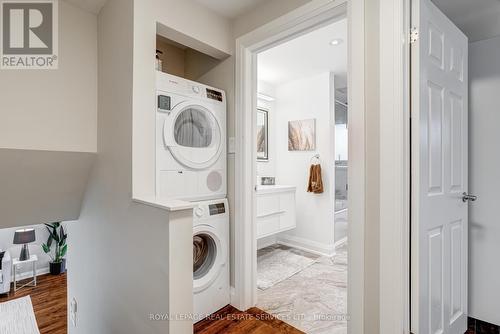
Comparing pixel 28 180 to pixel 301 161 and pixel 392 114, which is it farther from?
pixel 301 161

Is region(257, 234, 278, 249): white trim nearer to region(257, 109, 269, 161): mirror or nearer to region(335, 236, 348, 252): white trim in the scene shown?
region(335, 236, 348, 252): white trim

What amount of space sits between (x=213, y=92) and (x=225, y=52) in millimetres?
361

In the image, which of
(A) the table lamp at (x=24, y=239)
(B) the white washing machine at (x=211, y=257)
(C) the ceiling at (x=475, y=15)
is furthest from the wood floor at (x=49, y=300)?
(C) the ceiling at (x=475, y=15)

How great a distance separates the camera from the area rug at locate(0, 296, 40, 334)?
277 centimetres

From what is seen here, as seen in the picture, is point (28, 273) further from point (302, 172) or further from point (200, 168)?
point (302, 172)

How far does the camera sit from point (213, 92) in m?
2.01

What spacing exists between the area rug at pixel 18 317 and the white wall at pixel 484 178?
421 cm

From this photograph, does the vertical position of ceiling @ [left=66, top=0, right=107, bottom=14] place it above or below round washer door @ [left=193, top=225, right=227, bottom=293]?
above

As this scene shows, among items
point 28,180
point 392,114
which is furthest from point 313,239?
point 28,180

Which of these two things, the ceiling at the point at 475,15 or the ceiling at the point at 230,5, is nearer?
the ceiling at the point at 475,15

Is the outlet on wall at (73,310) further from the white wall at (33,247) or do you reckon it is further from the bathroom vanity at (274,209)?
the white wall at (33,247)

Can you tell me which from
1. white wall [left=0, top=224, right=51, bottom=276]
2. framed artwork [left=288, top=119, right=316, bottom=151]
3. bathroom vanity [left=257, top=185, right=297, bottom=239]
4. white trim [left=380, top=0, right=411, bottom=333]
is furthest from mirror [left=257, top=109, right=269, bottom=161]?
white wall [left=0, top=224, right=51, bottom=276]

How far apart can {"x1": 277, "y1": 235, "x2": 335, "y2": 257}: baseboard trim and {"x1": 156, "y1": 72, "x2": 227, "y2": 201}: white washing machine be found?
1916 mm

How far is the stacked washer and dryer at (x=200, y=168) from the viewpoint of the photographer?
1.70 metres
